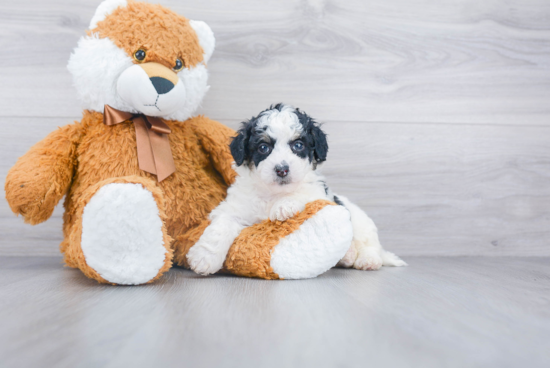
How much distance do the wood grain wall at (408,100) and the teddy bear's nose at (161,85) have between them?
47 centimetres

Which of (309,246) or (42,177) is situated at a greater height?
(42,177)

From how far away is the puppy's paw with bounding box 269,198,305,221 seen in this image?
1.15 meters

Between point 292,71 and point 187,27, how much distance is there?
0.53m

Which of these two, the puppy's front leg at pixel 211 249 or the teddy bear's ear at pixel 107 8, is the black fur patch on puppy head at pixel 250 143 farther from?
the teddy bear's ear at pixel 107 8

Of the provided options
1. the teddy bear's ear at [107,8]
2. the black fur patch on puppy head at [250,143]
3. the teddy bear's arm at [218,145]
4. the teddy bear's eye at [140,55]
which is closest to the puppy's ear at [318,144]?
the black fur patch on puppy head at [250,143]

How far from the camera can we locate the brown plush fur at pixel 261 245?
1118 millimetres

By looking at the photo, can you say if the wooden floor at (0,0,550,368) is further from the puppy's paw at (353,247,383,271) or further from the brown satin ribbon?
the brown satin ribbon

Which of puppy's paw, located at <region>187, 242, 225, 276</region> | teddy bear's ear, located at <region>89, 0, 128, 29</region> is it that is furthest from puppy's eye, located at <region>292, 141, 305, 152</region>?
teddy bear's ear, located at <region>89, 0, 128, 29</region>

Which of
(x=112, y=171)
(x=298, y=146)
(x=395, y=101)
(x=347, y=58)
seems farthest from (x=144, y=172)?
(x=395, y=101)

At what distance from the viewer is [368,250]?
1388mm

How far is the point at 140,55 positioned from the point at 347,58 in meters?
0.89

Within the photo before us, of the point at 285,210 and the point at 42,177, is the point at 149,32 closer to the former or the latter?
the point at 42,177

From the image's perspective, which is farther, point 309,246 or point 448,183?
point 448,183

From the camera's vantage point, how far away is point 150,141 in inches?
50.8
